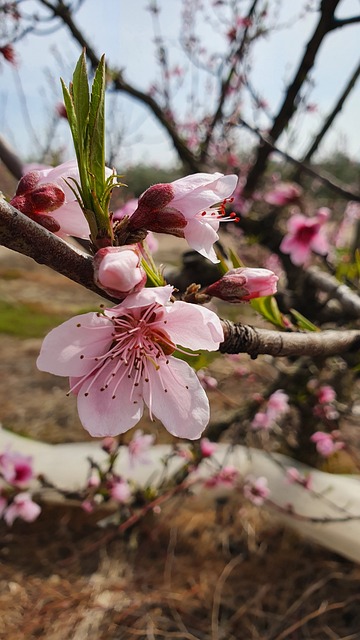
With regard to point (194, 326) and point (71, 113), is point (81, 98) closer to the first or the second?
point (71, 113)

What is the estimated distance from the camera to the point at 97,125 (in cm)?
43

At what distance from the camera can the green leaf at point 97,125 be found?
0.42 metres

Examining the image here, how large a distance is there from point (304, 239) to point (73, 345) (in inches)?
54.3

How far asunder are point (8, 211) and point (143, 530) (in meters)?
1.69

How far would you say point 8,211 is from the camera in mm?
370

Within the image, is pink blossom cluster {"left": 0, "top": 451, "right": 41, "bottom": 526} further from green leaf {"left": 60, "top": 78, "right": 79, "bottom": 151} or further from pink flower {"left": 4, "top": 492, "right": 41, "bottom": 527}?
green leaf {"left": 60, "top": 78, "right": 79, "bottom": 151}

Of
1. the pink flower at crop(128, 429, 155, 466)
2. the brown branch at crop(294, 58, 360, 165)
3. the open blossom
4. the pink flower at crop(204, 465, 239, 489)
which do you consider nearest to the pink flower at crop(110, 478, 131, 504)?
the pink flower at crop(128, 429, 155, 466)

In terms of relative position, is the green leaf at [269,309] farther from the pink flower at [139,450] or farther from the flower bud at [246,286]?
the pink flower at [139,450]

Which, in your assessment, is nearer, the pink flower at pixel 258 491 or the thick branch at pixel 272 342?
the thick branch at pixel 272 342

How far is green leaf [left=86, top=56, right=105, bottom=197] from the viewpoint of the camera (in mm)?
425

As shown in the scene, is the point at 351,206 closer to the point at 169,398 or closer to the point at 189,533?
the point at 189,533

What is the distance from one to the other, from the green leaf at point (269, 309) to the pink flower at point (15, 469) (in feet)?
4.02

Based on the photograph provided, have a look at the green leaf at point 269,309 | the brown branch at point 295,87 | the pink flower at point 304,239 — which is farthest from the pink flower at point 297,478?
the green leaf at point 269,309

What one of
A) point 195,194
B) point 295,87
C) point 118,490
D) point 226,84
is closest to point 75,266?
point 195,194
